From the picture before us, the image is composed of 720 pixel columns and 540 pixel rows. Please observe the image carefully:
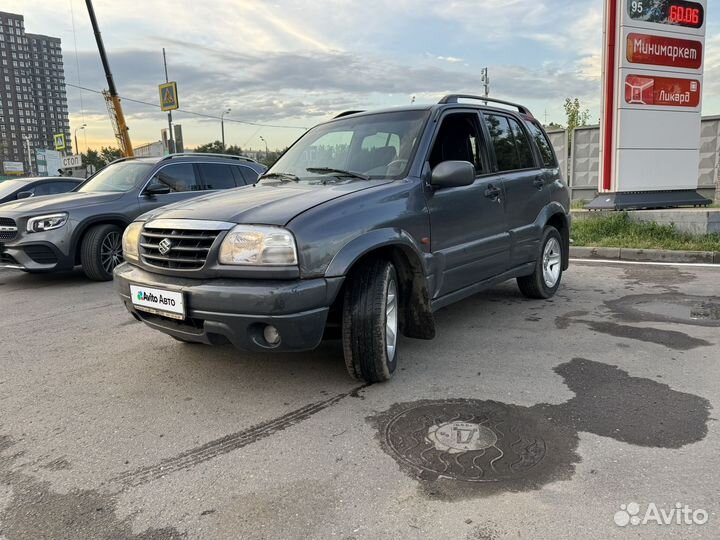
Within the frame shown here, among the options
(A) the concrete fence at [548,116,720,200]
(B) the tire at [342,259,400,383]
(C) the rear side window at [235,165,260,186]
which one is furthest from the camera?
(A) the concrete fence at [548,116,720,200]

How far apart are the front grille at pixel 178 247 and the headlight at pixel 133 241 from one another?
14cm

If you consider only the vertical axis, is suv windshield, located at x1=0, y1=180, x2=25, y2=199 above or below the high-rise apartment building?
below

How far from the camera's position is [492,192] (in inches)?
179

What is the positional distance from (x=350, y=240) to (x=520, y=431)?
1365mm

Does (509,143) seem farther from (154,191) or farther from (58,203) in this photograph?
(58,203)

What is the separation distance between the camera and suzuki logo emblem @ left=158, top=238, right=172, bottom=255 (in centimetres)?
329

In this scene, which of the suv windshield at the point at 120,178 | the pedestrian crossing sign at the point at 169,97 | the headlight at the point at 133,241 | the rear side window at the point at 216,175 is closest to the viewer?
the headlight at the point at 133,241

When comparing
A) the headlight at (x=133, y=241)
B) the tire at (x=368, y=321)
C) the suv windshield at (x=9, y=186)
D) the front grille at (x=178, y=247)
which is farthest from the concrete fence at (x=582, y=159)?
the front grille at (x=178, y=247)

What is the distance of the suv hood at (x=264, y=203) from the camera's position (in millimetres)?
3143

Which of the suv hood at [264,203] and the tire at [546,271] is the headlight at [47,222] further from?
the tire at [546,271]

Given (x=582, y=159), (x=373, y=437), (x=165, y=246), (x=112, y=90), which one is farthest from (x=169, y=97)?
(x=373, y=437)

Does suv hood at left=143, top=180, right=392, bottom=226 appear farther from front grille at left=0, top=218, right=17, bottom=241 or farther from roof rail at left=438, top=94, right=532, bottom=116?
front grille at left=0, top=218, right=17, bottom=241

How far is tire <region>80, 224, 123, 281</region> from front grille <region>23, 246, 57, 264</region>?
0.35 m

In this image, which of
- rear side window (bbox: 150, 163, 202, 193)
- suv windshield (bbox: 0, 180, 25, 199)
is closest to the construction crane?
suv windshield (bbox: 0, 180, 25, 199)
